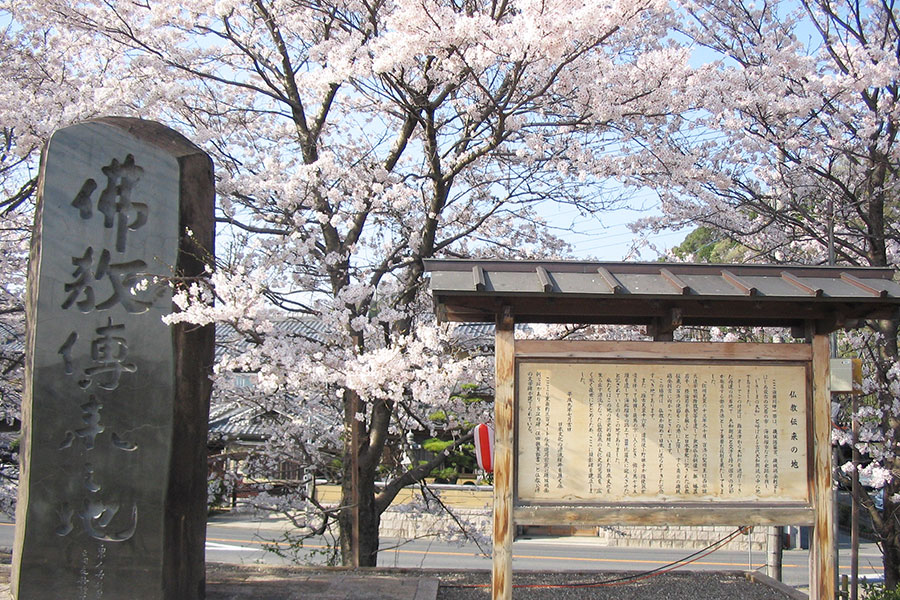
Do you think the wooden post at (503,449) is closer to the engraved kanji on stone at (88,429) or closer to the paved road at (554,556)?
the engraved kanji on stone at (88,429)

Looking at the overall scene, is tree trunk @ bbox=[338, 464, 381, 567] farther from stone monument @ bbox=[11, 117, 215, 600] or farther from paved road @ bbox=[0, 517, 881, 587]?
paved road @ bbox=[0, 517, 881, 587]

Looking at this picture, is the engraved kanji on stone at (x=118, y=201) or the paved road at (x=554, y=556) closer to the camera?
the engraved kanji on stone at (x=118, y=201)

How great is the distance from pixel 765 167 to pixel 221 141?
6734 millimetres

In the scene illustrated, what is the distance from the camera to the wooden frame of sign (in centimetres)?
493

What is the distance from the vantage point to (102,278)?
5.75m

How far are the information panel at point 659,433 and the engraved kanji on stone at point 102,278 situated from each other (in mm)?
3091

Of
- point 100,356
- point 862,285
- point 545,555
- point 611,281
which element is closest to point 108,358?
point 100,356

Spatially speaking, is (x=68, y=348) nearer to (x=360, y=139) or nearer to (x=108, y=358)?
(x=108, y=358)

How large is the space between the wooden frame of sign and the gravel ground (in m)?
1.57

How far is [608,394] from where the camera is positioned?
5000 millimetres

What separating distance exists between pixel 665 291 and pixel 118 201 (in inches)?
168

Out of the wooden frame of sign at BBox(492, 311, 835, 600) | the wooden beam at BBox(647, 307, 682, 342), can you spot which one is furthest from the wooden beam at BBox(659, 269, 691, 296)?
the wooden frame of sign at BBox(492, 311, 835, 600)

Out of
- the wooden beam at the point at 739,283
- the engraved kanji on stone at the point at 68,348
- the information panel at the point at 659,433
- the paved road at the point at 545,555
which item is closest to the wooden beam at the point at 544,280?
the information panel at the point at 659,433

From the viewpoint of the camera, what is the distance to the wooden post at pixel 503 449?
16.0 ft
